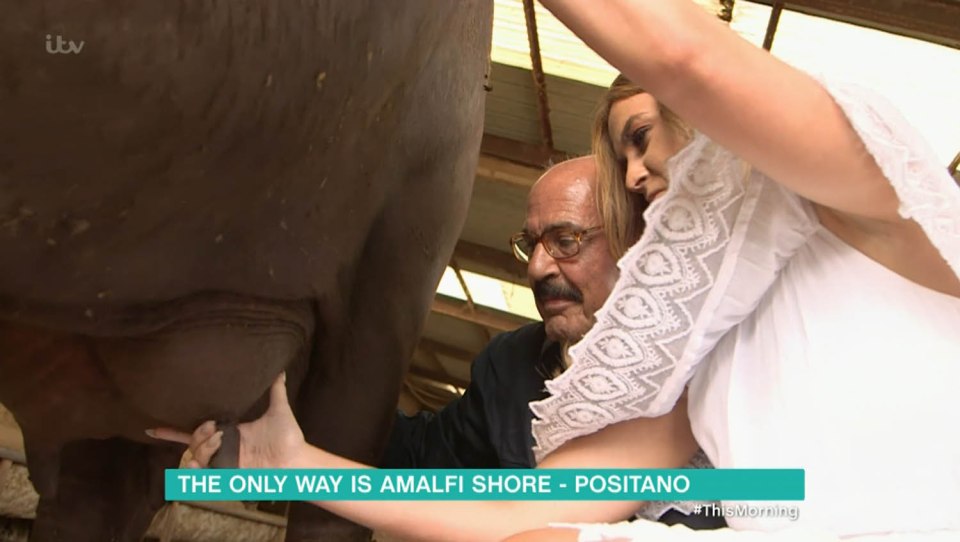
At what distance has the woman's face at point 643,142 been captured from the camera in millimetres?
756

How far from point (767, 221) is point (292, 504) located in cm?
79

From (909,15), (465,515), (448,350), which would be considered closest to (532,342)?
(465,515)

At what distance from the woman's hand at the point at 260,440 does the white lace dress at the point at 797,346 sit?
0.29m

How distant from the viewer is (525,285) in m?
3.92

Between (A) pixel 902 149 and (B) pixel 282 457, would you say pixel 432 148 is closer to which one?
(B) pixel 282 457

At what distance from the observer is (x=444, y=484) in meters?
0.70

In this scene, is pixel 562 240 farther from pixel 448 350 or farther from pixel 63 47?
pixel 448 350

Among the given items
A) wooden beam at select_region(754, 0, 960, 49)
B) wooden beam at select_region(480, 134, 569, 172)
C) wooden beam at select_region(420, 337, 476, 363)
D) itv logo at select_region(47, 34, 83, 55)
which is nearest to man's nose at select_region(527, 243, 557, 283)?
itv logo at select_region(47, 34, 83, 55)

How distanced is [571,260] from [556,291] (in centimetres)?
4

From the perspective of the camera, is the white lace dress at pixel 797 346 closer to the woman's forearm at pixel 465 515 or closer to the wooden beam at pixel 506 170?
the woman's forearm at pixel 465 515

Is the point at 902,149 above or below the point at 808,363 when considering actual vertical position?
above

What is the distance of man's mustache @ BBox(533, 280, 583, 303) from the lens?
1.13m

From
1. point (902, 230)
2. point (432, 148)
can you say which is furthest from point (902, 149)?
point (432, 148)

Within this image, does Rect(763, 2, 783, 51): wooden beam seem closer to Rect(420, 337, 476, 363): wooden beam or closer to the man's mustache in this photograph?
the man's mustache
